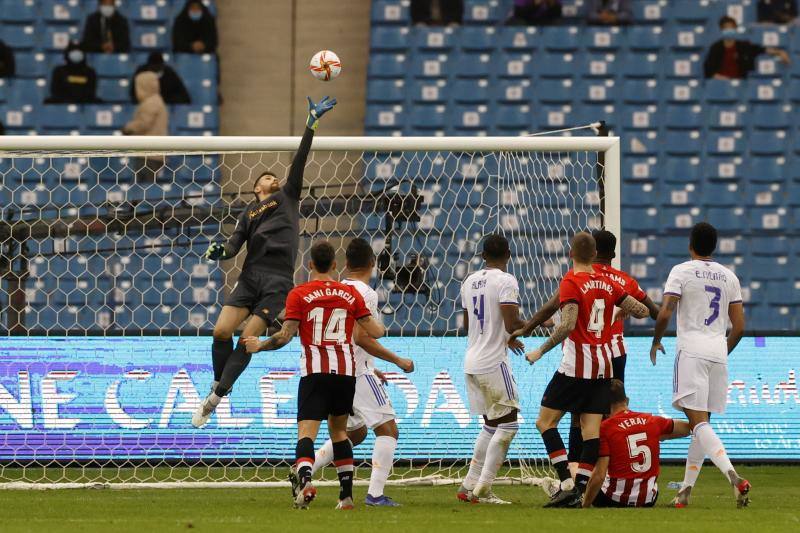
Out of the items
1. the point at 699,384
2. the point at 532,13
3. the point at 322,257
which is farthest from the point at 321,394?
the point at 532,13

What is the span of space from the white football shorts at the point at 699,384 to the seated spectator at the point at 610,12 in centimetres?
1118

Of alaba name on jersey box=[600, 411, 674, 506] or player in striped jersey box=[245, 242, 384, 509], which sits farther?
alaba name on jersey box=[600, 411, 674, 506]

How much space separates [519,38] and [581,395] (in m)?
11.6

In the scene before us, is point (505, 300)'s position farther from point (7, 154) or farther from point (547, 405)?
point (7, 154)

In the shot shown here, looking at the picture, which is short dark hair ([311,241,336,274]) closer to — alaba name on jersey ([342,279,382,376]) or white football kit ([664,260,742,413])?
alaba name on jersey ([342,279,382,376])

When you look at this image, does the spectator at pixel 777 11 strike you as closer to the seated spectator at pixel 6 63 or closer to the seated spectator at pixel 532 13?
the seated spectator at pixel 532 13

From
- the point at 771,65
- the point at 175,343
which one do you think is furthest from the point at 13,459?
the point at 771,65

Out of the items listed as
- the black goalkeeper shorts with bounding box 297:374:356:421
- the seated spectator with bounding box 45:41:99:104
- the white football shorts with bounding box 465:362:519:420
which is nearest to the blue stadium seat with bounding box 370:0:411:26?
the seated spectator with bounding box 45:41:99:104

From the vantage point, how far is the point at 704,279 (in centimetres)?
855

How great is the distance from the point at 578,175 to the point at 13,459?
7.93 m

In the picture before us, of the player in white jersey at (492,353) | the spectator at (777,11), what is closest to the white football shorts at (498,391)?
the player in white jersey at (492,353)

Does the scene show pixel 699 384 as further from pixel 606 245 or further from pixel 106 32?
pixel 106 32

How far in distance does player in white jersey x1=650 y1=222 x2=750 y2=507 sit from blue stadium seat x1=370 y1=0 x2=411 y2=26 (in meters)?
11.0

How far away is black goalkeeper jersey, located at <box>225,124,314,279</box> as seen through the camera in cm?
916
